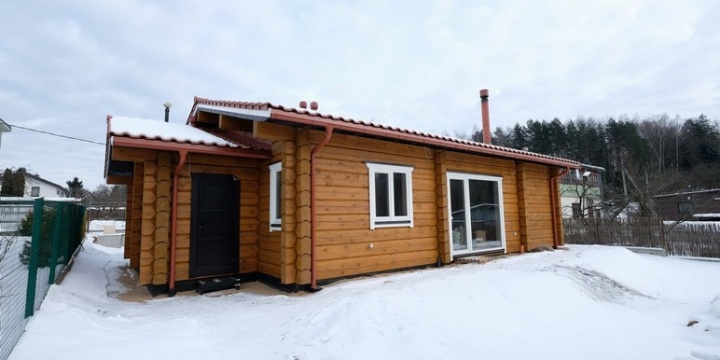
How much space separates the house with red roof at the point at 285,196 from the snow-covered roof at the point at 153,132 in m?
0.02

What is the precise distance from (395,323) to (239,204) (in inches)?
168

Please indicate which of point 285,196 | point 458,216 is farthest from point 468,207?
point 285,196

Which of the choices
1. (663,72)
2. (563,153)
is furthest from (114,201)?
(663,72)

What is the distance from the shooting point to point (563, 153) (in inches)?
1763

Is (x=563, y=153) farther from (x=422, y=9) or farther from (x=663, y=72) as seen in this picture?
(x=422, y=9)

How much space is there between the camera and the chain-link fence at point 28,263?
3316mm

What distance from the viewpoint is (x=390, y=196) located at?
7082 millimetres

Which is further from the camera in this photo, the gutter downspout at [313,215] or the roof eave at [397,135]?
the gutter downspout at [313,215]

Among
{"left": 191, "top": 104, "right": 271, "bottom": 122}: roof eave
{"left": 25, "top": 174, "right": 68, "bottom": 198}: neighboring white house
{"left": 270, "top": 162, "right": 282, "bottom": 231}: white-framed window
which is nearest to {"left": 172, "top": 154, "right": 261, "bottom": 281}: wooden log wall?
{"left": 270, "top": 162, "right": 282, "bottom": 231}: white-framed window

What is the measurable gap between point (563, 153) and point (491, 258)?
140 feet

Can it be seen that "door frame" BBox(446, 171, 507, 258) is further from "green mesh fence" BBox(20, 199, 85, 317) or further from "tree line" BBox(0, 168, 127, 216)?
"tree line" BBox(0, 168, 127, 216)

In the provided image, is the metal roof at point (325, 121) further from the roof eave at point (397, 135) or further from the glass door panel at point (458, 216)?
the glass door panel at point (458, 216)

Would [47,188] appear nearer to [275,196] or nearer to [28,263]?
[275,196]

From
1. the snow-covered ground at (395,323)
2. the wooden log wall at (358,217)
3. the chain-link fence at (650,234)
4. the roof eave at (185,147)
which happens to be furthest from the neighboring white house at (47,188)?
the chain-link fence at (650,234)
